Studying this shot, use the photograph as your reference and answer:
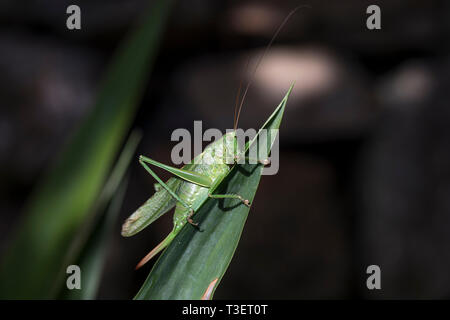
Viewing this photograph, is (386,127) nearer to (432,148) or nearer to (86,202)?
(432,148)

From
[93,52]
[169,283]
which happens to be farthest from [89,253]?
[93,52]

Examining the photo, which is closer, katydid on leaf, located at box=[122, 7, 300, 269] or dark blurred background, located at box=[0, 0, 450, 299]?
katydid on leaf, located at box=[122, 7, 300, 269]

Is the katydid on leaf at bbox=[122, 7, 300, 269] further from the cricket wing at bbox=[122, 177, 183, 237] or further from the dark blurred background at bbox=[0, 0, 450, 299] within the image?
the dark blurred background at bbox=[0, 0, 450, 299]

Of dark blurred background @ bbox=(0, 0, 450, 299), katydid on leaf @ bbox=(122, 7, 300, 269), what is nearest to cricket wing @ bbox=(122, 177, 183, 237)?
katydid on leaf @ bbox=(122, 7, 300, 269)

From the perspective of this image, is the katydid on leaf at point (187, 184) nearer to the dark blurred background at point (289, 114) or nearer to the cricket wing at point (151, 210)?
the cricket wing at point (151, 210)

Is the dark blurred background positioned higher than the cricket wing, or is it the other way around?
the dark blurred background
